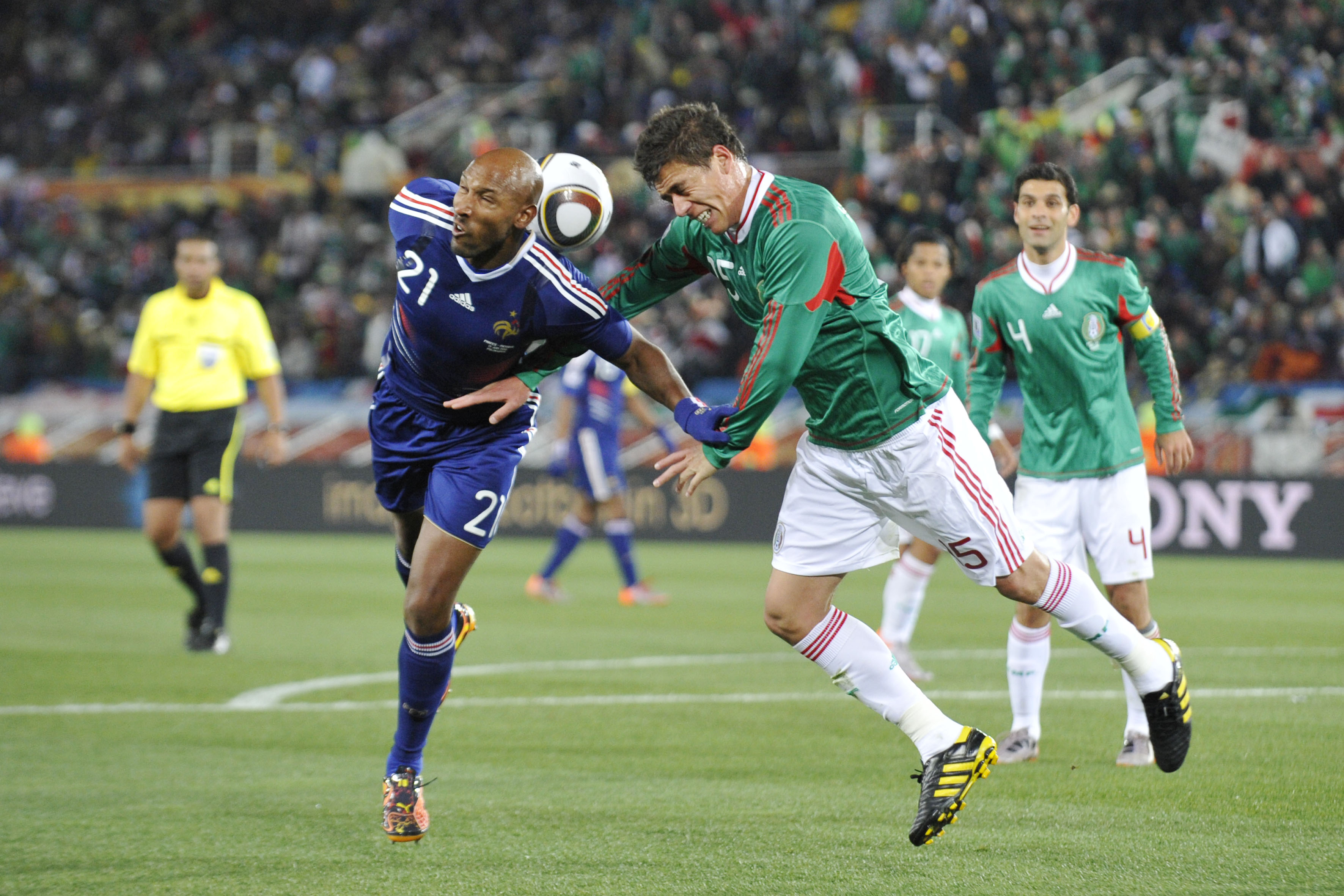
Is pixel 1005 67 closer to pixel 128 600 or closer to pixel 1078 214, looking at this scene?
pixel 128 600

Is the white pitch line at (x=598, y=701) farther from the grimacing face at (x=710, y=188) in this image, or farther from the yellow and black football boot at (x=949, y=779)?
the grimacing face at (x=710, y=188)

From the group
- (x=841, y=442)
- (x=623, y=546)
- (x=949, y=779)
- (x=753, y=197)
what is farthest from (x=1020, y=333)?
(x=623, y=546)

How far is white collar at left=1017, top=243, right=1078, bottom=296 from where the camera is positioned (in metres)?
6.20

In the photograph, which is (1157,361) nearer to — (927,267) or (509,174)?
(927,267)

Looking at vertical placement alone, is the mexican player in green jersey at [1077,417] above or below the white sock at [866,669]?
above

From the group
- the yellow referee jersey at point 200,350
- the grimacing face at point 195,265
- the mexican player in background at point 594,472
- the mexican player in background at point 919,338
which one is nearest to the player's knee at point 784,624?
the mexican player in background at point 919,338

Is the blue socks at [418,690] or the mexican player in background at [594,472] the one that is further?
the mexican player in background at [594,472]

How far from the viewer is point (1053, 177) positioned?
6164mm

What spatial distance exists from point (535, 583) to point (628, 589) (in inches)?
32.9

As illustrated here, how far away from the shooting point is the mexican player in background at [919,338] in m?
8.12

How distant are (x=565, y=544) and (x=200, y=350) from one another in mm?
4038

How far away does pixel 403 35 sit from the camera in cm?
3111

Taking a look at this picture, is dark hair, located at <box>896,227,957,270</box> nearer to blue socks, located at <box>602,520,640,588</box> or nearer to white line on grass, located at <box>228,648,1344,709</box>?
white line on grass, located at <box>228,648,1344,709</box>

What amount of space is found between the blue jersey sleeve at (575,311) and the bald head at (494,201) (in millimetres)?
180
